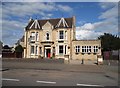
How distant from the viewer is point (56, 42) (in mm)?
51844

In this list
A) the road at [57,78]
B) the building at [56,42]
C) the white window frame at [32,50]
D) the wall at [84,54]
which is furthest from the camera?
the white window frame at [32,50]

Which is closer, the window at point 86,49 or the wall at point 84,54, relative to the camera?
the wall at point 84,54

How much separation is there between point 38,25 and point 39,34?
8.16ft

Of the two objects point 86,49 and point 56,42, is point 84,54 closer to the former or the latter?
point 86,49

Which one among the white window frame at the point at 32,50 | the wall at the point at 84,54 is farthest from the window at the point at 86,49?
the white window frame at the point at 32,50

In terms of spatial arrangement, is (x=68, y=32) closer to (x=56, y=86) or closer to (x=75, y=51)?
(x=75, y=51)

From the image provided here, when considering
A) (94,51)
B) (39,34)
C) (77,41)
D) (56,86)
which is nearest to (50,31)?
(39,34)

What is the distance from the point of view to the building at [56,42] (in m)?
49.7

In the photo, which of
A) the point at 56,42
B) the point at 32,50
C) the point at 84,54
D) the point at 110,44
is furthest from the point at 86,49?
the point at 110,44

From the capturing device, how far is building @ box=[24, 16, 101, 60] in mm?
49656

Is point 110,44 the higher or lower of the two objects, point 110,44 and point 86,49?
the higher

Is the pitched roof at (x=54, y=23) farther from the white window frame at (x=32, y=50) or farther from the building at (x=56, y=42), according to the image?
the white window frame at (x=32, y=50)

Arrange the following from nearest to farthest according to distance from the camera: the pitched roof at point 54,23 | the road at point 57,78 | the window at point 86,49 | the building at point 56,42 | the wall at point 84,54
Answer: the road at point 57,78, the wall at point 84,54, the window at point 86,49, the building at point 56,42, the pitched roof at point 54,23

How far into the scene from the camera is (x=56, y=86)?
11.1m
